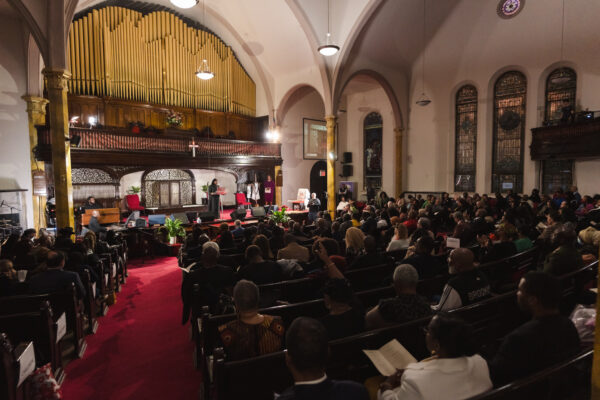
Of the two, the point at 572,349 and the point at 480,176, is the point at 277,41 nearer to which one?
the point at 480,176

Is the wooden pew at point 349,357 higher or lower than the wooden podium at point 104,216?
lower

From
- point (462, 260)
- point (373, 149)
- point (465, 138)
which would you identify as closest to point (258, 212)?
point (373, 149)

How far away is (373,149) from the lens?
57.2ft

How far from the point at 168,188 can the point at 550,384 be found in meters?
15.1

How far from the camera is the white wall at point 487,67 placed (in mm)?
11055

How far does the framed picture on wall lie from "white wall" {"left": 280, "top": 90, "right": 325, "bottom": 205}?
242 millimetres

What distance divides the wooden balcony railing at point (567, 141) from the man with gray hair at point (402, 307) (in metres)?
10.5

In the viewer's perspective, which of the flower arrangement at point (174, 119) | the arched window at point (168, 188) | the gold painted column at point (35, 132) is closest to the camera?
the gold painted column at point (35, 132)

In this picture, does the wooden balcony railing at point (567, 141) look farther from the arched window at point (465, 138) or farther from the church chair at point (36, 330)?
the church chair at point (36, 330)

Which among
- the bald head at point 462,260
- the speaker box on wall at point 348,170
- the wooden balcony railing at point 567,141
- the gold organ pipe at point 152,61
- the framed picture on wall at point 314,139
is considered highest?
the gold organ pipe at point 152,61

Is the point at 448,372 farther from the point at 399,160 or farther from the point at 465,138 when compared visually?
the point at 399,160

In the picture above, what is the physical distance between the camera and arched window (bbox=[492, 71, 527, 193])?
12836 millimetres

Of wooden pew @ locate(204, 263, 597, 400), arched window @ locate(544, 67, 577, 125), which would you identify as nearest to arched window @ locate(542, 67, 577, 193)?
arched window @ locate(544, 67, 577, 125)

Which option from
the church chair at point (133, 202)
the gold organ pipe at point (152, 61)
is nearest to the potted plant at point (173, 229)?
the church chair at point (133, 202)
